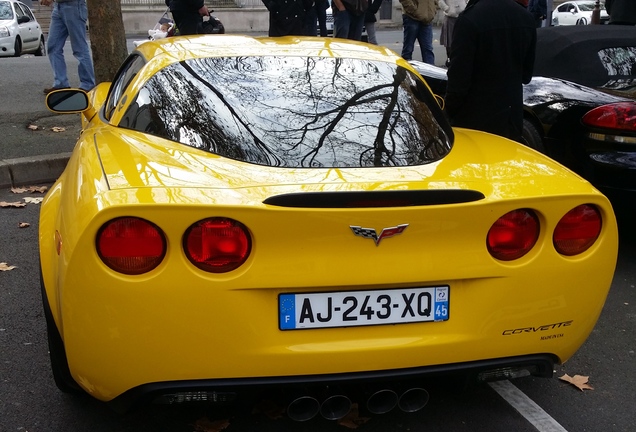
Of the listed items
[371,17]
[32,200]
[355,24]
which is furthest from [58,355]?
[371,17]

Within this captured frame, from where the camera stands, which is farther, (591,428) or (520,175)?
(591,428)

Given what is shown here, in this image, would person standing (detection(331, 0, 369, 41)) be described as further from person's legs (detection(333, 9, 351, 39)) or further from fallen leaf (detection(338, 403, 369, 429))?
fallen leaf (detection(338, 403, 369, 429))

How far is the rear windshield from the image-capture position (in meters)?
3.01

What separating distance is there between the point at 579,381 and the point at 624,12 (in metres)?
7.21

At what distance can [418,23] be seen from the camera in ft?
39.4

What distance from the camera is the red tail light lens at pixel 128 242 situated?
7.93ft

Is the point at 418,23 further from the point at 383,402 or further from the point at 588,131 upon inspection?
the point at 383,402

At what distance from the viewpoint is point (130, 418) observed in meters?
3.14

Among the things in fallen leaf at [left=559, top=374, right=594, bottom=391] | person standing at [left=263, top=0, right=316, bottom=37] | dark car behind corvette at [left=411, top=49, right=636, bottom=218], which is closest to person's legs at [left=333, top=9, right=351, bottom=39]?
person standing at [left=263, top=0, right=316, bottom=37]

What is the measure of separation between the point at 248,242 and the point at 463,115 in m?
3.08

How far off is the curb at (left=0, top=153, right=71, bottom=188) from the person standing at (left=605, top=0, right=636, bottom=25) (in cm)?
651

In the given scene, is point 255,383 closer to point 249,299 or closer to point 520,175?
point 249,299

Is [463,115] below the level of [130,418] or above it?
above

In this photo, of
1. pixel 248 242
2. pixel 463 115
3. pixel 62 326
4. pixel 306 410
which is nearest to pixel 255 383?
pixel 306 410
